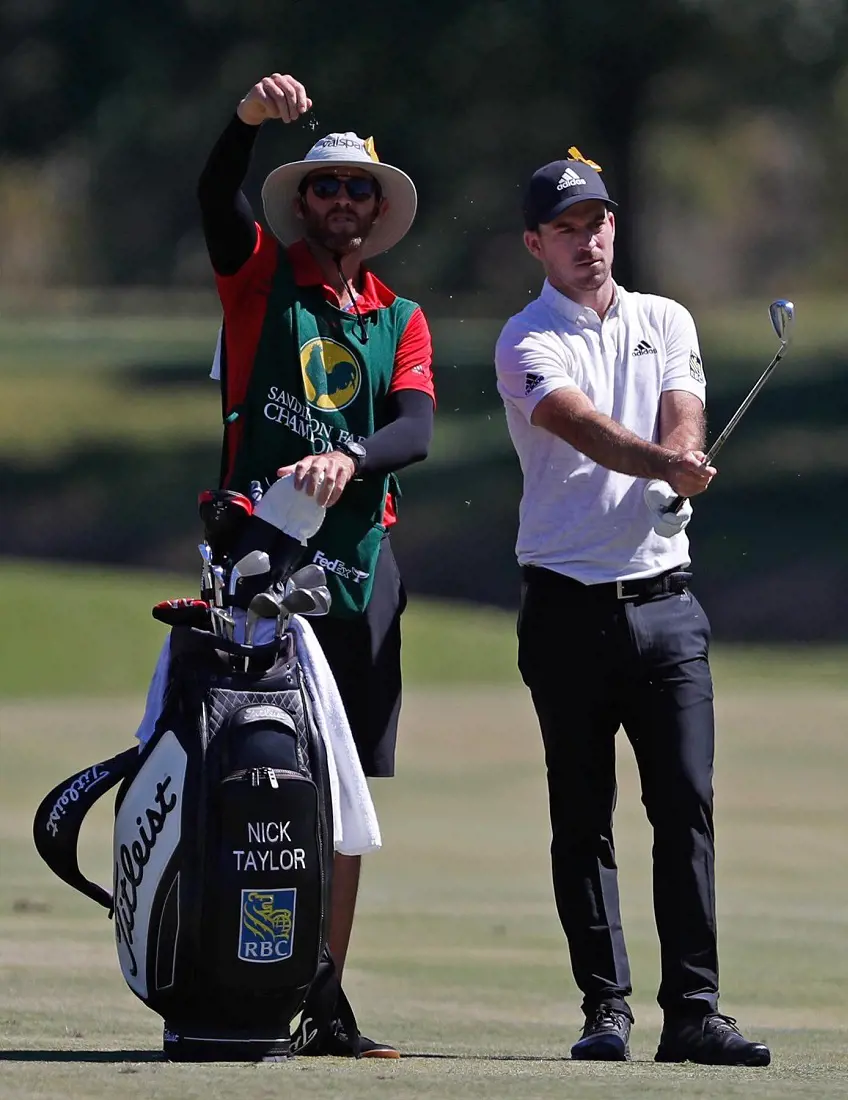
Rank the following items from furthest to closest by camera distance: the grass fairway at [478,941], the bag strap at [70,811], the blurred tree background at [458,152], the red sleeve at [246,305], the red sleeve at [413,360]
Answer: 1. the blurred tree background at [458,152]
2. the red sleeve at [413,360]
3. the red sleeve at [246,305]
4. the bag strap at [70,811]
5. the grass fairway at [478,941]

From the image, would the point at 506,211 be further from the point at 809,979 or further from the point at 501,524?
the point at 809,979

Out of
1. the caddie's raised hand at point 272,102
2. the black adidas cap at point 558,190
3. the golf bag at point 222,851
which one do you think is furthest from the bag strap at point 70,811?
the black adidas cap at point 558,190

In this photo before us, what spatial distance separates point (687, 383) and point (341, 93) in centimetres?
2538

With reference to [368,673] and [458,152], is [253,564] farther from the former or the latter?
[458,152]

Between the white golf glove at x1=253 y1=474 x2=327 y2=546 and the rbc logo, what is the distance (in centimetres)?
Result: 78

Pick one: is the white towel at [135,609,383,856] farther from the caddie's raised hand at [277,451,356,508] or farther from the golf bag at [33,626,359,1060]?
the caddie's raised hand at [277,451,356,508]

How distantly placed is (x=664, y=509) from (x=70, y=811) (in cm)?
147

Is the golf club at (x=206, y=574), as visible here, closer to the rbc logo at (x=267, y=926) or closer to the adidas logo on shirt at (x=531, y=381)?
the rbc logo at (x=267, y=926)

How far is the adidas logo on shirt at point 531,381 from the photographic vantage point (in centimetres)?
545

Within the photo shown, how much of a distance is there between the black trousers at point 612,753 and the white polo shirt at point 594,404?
0.26 feet

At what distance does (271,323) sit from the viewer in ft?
17.8

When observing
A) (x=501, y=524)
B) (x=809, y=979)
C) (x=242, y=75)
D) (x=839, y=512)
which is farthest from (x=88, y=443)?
(x=809, y=979)

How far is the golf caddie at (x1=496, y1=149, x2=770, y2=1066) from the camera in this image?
541 centimetres

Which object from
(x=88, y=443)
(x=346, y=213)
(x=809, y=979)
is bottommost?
(x=809, y=979)
